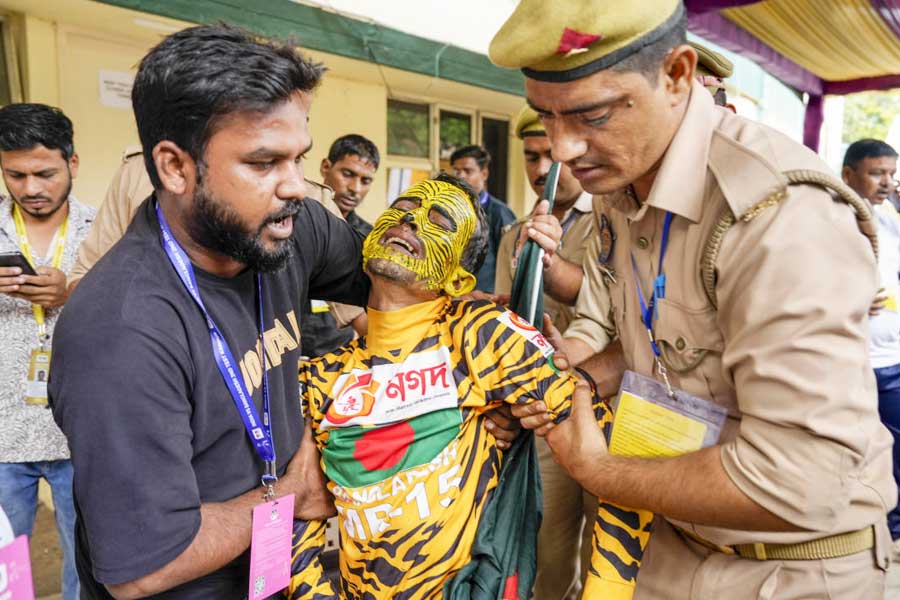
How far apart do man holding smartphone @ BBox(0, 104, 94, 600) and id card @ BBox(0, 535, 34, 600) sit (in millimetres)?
1748

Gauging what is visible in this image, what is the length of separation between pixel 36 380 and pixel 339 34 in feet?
10.2

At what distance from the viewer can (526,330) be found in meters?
1.87

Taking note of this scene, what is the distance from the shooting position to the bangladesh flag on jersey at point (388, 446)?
1.80 m

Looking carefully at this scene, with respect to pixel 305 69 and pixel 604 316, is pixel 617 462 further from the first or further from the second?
pixel 305 69

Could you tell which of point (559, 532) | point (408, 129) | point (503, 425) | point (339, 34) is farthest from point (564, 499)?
point (408, 129)

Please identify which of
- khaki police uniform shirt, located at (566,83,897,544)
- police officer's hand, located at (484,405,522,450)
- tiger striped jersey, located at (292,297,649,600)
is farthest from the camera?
police officer's hand, located at (484,405,522,450)

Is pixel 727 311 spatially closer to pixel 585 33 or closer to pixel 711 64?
pixel 585 33

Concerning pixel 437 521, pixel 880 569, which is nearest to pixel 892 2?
pixel 880 569

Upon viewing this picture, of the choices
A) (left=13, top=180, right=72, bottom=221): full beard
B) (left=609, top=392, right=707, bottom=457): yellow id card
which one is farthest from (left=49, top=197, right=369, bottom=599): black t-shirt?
(left=13, top=180, right=72, bottom=221): full beard

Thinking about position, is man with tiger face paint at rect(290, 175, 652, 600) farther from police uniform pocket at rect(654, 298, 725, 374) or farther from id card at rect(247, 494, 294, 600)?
police uniform pocket at rect(654, 298, 725, 374)

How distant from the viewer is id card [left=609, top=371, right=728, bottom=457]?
148 centimetres

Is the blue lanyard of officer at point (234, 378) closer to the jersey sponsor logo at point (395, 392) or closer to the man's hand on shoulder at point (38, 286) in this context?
the jersey sponsor logo at point (395, 392)

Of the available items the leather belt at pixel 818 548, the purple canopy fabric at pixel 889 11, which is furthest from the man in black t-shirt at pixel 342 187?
the purple canopy fabric at pixel 889 11

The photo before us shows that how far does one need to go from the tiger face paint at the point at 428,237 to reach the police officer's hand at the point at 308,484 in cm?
59
